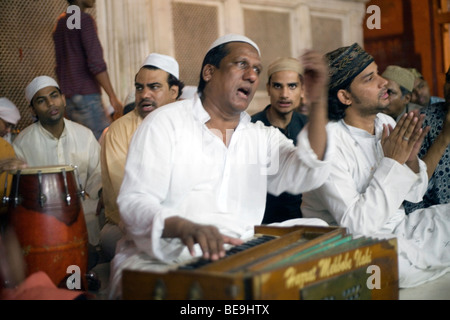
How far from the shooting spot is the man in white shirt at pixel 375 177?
3.59m

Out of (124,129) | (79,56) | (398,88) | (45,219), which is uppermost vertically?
(79,56)

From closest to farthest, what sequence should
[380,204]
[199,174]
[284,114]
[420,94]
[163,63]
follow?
1. [199,174]
2. [380,204]
3. [163,63]
4. [284,114]
5. [420,94]

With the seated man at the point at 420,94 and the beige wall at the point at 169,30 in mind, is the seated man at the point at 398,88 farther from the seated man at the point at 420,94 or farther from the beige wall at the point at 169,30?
the beige wall at the point at 169,30

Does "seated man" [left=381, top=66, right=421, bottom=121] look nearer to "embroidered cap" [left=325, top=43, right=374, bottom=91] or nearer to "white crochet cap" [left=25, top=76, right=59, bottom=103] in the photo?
"embroidered cap" [left=325, top=43, right=374, bottom=91]

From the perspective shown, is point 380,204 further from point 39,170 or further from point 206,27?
point 206,27

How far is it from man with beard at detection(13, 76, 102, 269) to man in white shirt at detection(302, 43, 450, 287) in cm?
248

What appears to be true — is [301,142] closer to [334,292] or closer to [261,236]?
[261,236]

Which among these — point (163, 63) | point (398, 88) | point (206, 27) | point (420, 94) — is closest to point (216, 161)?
point (163, 63)

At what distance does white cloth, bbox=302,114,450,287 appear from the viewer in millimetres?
3574

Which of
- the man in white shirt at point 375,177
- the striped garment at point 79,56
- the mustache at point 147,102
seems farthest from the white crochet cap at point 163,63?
the man in white shirt at point 375,177

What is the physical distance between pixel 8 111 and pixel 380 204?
4320mm

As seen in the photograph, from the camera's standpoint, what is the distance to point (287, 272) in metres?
2.19

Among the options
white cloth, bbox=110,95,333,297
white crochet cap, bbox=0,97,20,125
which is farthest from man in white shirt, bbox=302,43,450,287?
white crochet cap, bbox=0,97,20,125

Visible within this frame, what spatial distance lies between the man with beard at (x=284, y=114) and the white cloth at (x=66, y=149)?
1613 millimetres
